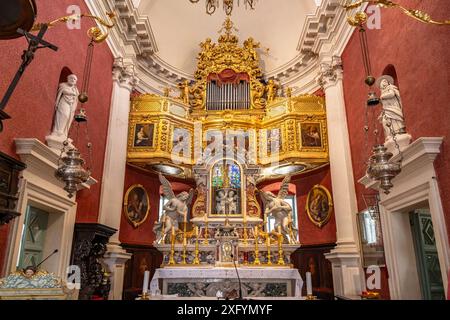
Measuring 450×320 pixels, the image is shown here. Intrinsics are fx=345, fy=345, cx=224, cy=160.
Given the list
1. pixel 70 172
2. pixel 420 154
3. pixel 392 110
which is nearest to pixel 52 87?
pixel 70 172

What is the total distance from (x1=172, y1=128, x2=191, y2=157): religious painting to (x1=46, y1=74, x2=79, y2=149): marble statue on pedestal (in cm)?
415

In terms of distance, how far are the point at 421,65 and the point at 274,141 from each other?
559cm

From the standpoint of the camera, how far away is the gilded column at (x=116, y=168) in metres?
8.30

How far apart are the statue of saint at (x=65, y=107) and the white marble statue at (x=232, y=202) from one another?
14.1 ft

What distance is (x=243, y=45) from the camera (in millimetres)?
13602

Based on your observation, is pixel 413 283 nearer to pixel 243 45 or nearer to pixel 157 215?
pixel 157 215

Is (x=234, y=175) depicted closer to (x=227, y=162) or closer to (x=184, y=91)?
(x=227, y=162)

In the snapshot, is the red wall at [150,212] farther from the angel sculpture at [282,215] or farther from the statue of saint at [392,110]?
the statue of saint at [392,110]

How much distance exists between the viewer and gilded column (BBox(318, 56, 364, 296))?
26.3ft

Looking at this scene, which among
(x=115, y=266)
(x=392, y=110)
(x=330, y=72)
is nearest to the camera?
(x=392, y=110)

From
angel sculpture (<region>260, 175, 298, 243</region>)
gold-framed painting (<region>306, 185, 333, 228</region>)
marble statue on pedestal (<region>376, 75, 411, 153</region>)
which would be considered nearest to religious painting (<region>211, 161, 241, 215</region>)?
angel sculpture (<region>260, 175, 298, 243</region>)

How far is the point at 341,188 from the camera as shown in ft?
28.8

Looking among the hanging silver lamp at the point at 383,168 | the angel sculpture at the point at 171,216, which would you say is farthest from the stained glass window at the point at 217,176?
the hanging silver lamp at the point at 383,168

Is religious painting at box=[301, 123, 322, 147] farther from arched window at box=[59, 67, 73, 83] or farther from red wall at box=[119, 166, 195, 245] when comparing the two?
arched window at box=[59, 67, 73, 83]
